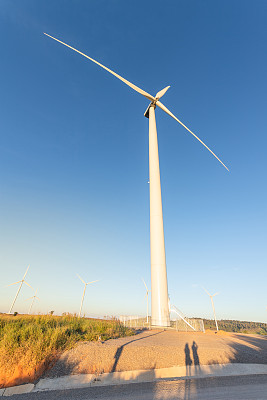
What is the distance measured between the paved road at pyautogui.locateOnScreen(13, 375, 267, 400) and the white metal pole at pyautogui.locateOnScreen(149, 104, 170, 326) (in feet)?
52.7

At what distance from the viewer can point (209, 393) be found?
6.84 m

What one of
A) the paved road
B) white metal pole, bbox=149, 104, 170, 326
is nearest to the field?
the paved road

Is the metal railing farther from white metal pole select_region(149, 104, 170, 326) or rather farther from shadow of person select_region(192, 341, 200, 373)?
shadow of person select_region(192, 341, 200, 373)

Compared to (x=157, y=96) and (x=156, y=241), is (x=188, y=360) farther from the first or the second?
(x=157, y=96)

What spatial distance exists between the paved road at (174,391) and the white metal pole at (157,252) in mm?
16048

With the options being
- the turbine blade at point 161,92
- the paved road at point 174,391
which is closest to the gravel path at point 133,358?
the paved road at point 174,391

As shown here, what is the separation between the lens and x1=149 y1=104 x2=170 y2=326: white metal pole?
2328cm

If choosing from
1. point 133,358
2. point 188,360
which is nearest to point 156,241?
point 188,360

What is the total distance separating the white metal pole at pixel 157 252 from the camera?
2328 cm

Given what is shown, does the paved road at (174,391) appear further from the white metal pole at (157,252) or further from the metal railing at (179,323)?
the metal railing at (179,323)

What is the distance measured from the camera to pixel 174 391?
6.93 m

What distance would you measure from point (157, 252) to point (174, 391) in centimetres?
Result: 1876

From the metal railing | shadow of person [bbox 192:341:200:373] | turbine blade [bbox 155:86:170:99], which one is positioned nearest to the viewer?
shadow of person [bbox 192:341:200:373]

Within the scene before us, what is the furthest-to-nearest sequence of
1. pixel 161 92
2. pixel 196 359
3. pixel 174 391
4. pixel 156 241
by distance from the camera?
pixel 161 92 < pixel 156 241 < pixel 196 359 < pixel 174 391
